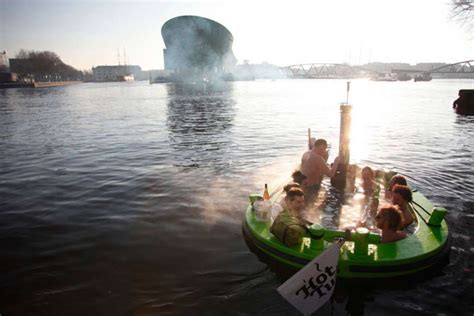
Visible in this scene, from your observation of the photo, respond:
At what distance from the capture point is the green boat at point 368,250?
17.8 feet

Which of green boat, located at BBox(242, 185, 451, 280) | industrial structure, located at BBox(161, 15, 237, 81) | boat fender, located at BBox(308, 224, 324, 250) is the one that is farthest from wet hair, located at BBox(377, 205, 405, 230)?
industrial structure, located at BBox(161, 15, 237, 81)

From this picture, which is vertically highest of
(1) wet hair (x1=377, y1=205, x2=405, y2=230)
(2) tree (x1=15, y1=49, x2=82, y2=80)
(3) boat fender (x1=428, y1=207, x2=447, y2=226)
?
(2) tree (x1=15, y1=49, x2=82, y2=80)

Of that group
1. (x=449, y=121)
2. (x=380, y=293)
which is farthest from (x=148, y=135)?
(x=449, y=121)

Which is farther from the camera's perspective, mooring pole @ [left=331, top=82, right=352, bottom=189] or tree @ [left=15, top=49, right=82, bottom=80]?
tree @ [left=15, top=49, right=82, bottom=80]

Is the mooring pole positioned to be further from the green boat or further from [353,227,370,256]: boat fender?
[353,227,370,256]: boat fender

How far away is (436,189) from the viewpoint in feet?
34.7

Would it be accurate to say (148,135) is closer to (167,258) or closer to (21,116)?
(167,258)

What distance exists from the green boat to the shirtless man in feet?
9.50

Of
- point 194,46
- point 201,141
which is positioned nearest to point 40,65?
point 194,46

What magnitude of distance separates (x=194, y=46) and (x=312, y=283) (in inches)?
6804

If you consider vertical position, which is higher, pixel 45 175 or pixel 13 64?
pixel 13 64

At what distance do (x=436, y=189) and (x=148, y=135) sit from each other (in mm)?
16826

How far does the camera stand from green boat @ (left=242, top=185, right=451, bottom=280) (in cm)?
542

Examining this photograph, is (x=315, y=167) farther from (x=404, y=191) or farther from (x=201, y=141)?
(x=201, y=141)
